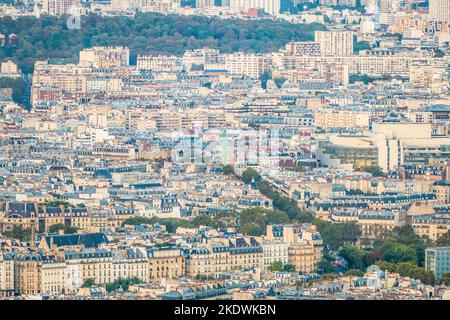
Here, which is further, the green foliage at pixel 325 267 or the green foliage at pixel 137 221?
the green foliage at pixel 137 221

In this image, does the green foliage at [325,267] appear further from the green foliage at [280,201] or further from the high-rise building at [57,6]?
the high-rise building at [57,6]

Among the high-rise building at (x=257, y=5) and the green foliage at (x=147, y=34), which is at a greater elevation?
the high-rise building at (x=257, y=5)

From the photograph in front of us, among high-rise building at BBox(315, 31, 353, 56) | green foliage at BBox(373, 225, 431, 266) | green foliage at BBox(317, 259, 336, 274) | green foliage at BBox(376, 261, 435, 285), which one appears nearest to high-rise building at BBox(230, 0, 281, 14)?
high-rise building at BBox(315, 31, 353, 56)

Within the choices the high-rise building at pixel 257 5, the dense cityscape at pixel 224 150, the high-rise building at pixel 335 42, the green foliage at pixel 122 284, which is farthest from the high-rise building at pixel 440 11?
the green foliage at pixel 122 284

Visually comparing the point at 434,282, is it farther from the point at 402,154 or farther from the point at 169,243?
the point at 402,154

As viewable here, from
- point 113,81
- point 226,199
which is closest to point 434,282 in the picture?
point 226,199

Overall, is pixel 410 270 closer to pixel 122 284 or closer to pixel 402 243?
pixel 122 284

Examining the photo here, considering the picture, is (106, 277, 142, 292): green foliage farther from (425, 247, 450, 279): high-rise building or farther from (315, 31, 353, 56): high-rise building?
(315, 31, 353, 56): high-rise building

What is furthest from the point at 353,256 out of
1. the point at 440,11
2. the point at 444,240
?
the point at 440,11
